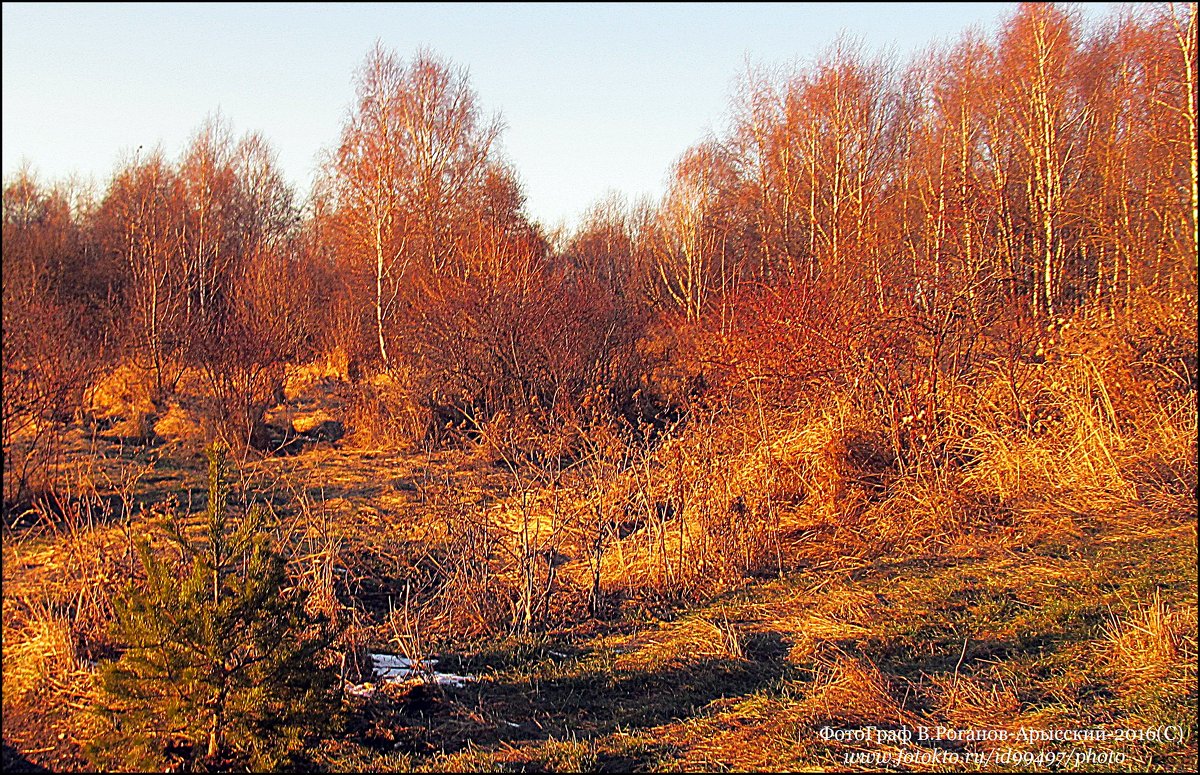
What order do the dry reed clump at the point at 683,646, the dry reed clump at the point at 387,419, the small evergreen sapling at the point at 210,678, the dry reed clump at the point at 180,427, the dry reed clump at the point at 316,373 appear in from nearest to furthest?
the small evergreen sapling at the point at 210,678 < the dry reed clump at the point at 683,646 < the dry reed clump at the point at 180,427 < the dry reed clump at the point at 387,419 < the dry reed clump at the point at 316,373

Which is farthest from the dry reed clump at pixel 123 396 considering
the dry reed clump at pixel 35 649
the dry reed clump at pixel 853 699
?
the dry reed clump at pixel 853 699

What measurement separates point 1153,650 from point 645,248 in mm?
23874

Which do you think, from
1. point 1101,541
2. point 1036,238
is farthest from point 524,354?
point 1036,238

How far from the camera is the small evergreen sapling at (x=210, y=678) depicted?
126 inches

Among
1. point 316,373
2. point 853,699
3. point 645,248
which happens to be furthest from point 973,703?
point 645,248

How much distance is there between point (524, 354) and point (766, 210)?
682 inches

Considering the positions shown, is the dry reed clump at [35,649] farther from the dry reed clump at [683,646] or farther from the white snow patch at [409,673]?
the dry reed clump at [683,646]

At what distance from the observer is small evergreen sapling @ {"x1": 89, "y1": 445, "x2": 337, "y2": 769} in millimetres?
3201

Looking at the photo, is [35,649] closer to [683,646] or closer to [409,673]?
[409,673]

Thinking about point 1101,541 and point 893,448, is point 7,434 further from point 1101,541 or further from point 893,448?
point 1101,541

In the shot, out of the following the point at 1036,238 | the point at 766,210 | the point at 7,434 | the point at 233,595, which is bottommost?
the point at 233,595

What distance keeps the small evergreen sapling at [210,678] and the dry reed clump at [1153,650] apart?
341 cm

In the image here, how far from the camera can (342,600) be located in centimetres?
555

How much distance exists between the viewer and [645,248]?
2764 cm
